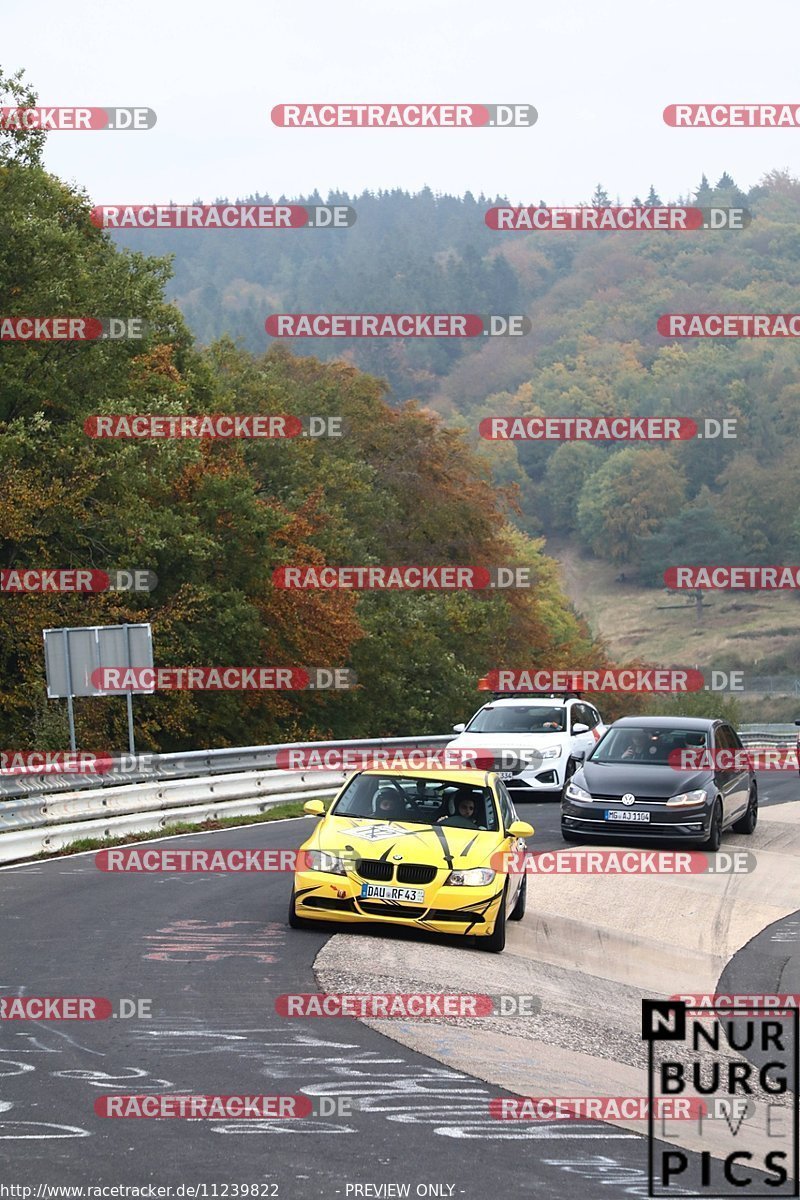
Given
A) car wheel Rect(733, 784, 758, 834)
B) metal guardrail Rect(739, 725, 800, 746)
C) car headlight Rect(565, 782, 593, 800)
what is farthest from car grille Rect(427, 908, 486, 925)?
metal guardrail Rect(739, 725, 800, 746)

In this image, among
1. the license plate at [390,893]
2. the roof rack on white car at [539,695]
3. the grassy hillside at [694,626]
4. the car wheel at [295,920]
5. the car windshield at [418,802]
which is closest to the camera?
the license plate at [390,893]

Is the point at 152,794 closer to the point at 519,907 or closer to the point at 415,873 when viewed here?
the point at 519,907

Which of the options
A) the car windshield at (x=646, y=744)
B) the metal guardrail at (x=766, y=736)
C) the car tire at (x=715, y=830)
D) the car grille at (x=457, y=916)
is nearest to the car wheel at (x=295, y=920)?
the car grille at (x=457, y=916)

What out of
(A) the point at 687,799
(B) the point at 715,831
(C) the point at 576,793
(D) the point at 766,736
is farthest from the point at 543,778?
(D) the point at 766,736

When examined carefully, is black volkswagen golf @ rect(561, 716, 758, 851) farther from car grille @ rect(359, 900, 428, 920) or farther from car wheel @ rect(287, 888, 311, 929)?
car grille @ rect(359, 900, 428, 920)

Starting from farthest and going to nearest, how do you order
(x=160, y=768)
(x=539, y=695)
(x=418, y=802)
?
(x=539, y=695) → (x=160, y=768) → (x=418, y=802)

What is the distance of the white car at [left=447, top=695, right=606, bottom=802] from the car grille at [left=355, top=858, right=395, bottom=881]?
1300 centimetres

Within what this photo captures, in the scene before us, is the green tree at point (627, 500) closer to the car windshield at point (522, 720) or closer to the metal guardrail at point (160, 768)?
the car windshield at point (522, 720)

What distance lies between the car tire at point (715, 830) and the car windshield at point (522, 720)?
→ 654cm

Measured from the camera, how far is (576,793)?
2014cm

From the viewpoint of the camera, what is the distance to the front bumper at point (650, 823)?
19.6 m

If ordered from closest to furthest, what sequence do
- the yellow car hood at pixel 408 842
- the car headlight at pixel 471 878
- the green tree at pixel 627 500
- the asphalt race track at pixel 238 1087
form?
the asphalt race track at pixel 238 1087 < the car headlight at pixel 471 878 < the yellow car hood at pixel 408 842 < the green tree at pixel 627 500

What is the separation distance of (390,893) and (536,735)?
14068 mm

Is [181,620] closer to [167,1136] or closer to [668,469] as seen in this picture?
[167,1136]
